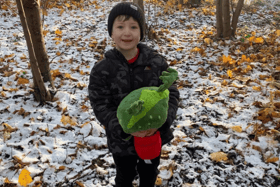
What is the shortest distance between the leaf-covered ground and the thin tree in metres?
0.46

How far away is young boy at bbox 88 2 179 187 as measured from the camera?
1285 mm

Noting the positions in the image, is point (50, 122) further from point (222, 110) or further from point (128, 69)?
point (222, 110)

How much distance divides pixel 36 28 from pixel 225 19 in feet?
17.1

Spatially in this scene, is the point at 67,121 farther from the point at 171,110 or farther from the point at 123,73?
the point at 171,110

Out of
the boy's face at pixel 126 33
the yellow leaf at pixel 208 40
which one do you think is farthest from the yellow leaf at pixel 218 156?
the yellow leaf at pixel 208 40

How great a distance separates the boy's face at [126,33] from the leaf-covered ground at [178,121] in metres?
1.57

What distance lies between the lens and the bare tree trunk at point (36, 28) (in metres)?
2.81

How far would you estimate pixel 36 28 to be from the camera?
9.71ft

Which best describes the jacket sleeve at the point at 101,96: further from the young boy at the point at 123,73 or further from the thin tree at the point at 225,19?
the thin tree at the point at 225,19

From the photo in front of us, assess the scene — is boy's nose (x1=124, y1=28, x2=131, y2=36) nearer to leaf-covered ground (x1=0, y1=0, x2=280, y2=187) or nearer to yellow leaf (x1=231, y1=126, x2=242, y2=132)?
leaf-covered ground (x1=0, y1=0, x2=280, y2=187)

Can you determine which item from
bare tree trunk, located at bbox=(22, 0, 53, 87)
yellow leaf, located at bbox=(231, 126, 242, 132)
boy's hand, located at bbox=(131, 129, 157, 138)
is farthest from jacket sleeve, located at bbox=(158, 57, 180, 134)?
bare tree trunk, located at bbox=(22, 0, 53, 87)

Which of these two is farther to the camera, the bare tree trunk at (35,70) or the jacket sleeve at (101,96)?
the bare tree trunk at (35,70)

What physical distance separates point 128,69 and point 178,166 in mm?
1505

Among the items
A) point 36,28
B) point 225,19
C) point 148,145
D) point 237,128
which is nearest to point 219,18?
point 225,19
